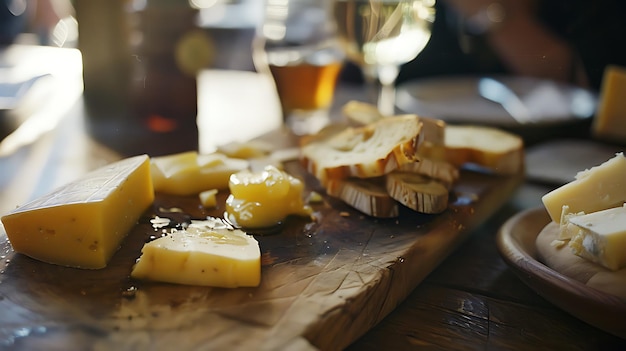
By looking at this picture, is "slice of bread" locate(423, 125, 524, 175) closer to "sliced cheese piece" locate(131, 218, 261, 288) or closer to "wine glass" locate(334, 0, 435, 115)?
"wine glass" locate(334, 0, 435, 115)

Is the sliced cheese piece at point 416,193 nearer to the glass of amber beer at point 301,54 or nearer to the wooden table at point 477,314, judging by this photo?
the wooden table at point 477,314

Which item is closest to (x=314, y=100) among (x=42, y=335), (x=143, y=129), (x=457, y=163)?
(x=143, y=129)

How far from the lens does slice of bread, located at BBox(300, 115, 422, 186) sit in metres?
0.99

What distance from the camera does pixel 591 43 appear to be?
2254 millimetres

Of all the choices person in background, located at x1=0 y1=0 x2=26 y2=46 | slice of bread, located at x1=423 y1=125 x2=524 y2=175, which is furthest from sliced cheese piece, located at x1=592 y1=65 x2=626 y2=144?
person in background, located at x1=0 y1=0 x2=26 y2=46

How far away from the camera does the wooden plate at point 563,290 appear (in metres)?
0.70

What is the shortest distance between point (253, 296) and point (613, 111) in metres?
1.29

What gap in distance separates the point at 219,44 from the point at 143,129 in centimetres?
131

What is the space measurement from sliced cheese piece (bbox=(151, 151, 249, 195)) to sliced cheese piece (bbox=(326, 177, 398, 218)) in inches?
7.7

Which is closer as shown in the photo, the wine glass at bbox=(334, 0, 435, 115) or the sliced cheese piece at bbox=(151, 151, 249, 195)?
the sliced cheese piece at bbox=(151, 151, 249, 195)

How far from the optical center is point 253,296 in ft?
2.40

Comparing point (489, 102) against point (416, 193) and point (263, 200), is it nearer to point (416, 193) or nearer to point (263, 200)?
point (416, 193)

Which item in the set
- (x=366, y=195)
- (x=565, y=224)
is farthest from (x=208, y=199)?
(x=565, y=224)

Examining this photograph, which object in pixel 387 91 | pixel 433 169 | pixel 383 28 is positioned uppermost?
pixel 383 28
